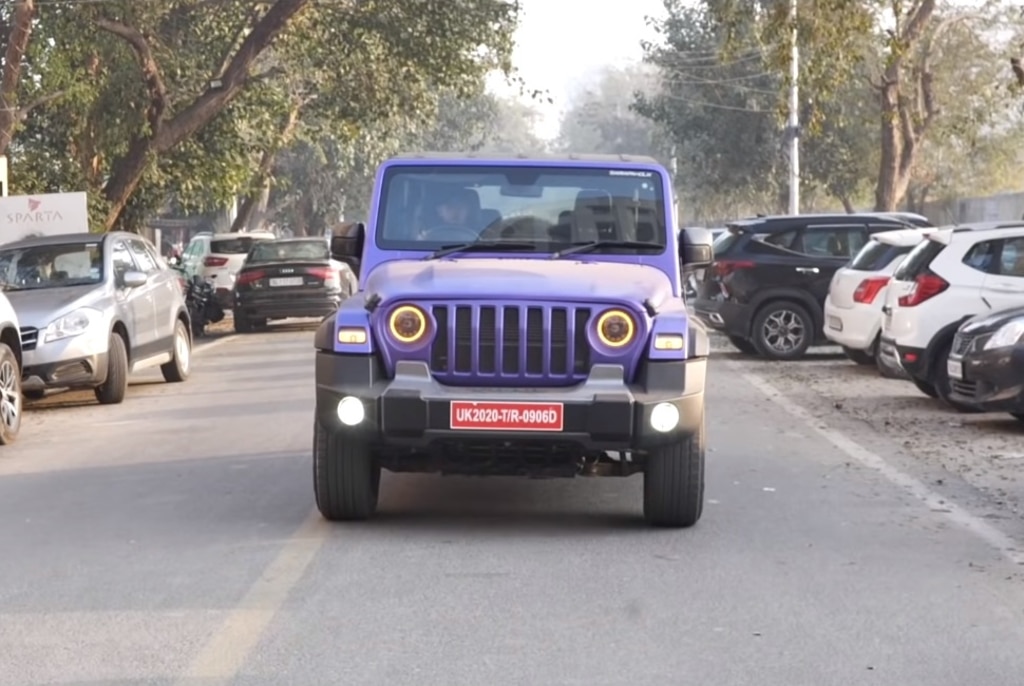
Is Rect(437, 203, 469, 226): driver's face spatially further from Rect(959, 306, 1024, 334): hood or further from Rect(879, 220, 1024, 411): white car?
Rect(879, 220, 1024, 411): white car

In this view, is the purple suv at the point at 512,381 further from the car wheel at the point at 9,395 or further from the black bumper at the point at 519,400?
the car wheel at the point at 9,395

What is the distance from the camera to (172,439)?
13.4 metres

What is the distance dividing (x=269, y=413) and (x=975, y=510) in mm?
7167

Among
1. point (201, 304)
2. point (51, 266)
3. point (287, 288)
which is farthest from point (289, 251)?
point (51, 266)

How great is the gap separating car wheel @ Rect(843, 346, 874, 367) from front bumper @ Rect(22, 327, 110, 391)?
832 centimetres

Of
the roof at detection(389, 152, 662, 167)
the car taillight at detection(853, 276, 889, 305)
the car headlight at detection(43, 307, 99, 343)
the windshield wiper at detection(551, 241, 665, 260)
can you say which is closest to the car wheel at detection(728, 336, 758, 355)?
the car taillight at detection(853, 276, 889, 305)

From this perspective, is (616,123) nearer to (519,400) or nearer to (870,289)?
(870,289)

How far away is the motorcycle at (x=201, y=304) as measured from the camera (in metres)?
27.9

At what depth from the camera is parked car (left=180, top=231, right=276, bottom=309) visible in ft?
102

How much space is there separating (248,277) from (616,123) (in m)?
102

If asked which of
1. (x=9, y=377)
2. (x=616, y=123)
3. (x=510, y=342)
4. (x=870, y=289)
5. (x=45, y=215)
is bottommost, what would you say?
(x=9, y=377)

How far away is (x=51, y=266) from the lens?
54.7 feet

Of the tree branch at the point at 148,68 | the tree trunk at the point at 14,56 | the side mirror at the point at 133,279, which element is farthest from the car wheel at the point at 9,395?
the tree branch at the point at 148,68

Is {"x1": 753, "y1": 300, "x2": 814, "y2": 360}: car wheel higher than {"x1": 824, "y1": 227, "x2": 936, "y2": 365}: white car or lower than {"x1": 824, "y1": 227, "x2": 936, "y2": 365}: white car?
lower
